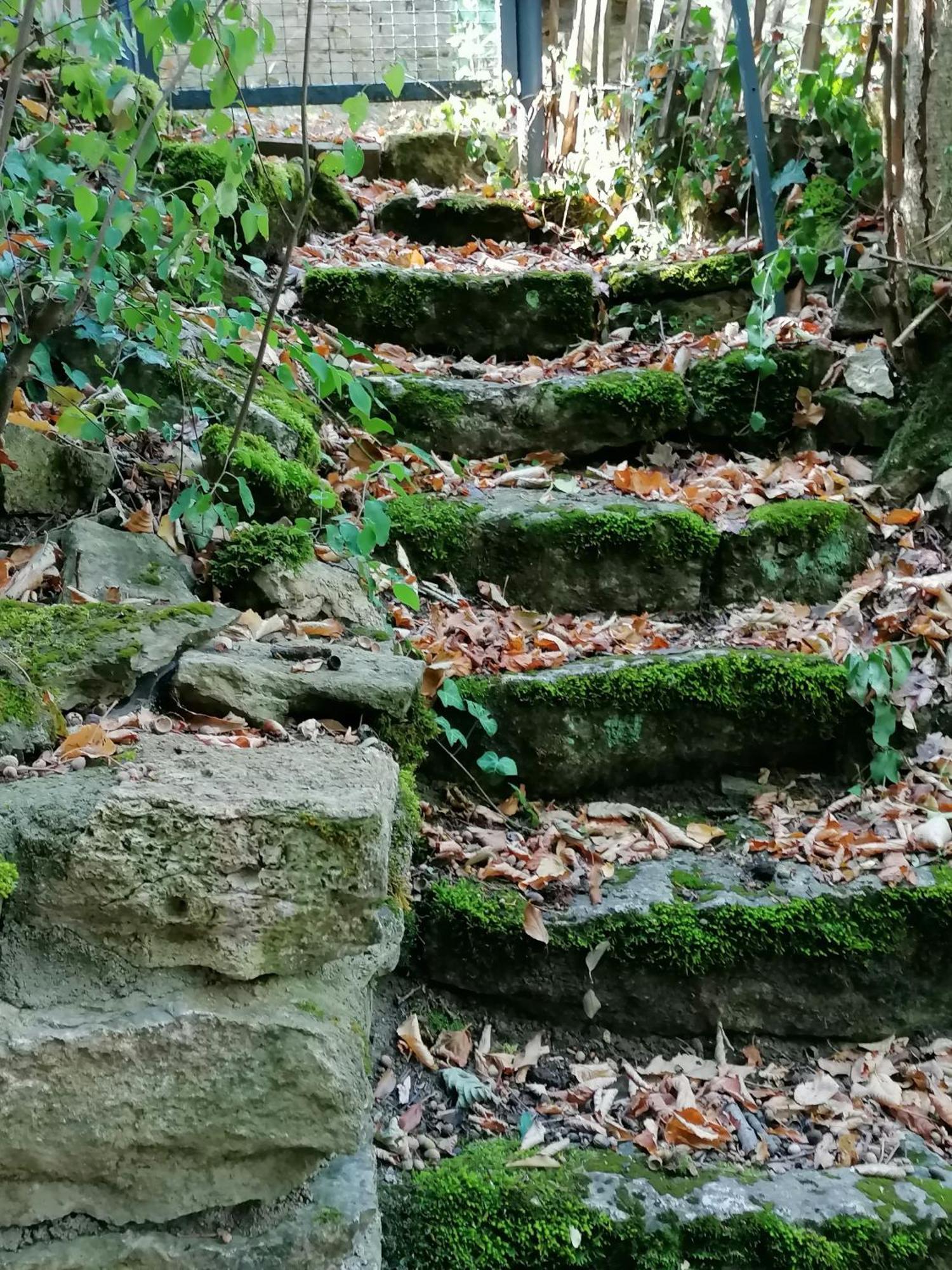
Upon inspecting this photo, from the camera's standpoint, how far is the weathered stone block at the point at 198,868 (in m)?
1.54

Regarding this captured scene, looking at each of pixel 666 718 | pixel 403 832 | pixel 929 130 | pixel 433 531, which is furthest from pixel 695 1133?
pixel 929 130

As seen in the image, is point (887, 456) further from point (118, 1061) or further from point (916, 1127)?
point (118, 1061)

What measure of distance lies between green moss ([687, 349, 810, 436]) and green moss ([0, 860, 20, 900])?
3.25 meters

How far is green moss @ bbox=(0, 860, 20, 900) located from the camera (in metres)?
1.50

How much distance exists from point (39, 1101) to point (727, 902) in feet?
5.29

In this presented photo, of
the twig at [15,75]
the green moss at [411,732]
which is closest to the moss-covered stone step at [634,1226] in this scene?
the green moss at [411,732]

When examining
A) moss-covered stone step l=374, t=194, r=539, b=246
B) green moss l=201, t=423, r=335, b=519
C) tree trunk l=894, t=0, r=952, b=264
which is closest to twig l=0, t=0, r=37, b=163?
green moss l=201, t=423, r=335, b=519

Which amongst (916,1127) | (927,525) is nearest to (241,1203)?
(916,1127)

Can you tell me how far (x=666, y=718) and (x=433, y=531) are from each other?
101 centimetres

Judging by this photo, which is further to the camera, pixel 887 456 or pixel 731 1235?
pixel 887 456

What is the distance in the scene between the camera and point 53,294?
2395mm

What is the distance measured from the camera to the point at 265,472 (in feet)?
9.49

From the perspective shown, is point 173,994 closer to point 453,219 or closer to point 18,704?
point 18,704

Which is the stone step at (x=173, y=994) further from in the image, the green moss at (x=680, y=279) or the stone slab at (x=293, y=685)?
the green moss at (x=680, y=279)
